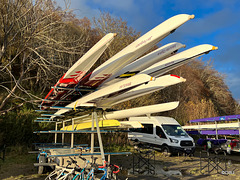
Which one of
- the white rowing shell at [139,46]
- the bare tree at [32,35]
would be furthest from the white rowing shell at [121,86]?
the bare tree at [32,35]

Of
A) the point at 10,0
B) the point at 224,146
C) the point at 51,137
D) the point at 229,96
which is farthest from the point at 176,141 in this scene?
the point at 229,96

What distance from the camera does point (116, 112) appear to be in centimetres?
628

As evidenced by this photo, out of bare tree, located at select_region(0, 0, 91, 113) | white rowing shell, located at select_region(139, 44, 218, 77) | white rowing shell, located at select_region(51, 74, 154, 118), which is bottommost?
white rowing shell, located at select_region(51, 74, 154, 118)

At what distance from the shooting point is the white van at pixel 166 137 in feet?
44.9

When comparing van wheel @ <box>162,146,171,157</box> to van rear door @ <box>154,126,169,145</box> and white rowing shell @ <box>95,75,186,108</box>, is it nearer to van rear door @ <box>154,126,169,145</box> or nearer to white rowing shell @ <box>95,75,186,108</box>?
van rear door @ <box>154,126,169,145</box>

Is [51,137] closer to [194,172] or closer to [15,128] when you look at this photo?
[15,128]

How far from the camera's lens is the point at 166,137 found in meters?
14.2

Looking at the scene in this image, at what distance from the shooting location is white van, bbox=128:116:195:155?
13672 mm

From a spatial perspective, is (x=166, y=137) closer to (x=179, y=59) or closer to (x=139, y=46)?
(x=179, y=59)

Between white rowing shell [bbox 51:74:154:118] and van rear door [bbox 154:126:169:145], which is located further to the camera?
van rear door [bbox 154:126:169:145]

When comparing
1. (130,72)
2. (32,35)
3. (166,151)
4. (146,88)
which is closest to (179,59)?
(146,88)

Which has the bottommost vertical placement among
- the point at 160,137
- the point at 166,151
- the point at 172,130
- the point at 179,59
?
the point at 166,151

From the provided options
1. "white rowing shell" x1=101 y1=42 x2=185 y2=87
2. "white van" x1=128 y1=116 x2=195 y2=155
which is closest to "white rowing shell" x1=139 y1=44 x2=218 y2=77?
"white rowing shell" x1=101 y1=42 x2=185 y2=87

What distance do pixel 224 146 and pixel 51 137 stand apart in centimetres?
1204
